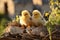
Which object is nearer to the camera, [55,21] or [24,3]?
[55,21]

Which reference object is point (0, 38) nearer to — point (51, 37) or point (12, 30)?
point (12, 30)

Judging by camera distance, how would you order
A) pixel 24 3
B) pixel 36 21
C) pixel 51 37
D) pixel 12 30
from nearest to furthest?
pixel 51 37 → pixel 12 30 → pixel 36 21 → pixel 24 3

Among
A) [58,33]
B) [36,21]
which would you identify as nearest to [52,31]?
[58,33]

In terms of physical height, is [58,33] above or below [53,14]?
below

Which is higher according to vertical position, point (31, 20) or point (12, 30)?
point (31, 20)

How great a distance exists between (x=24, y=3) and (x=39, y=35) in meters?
7.75

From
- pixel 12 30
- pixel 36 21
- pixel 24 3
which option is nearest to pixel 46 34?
pixel 12 30

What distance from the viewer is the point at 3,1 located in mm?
10281

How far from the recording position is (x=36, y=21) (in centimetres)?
285

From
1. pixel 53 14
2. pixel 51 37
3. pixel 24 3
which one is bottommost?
pixel 51 37

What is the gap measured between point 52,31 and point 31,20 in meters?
0.54

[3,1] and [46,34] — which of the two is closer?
[46,34]

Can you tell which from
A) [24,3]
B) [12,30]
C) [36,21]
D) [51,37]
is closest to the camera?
[51,37]

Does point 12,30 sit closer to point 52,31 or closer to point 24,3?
point 52,31
